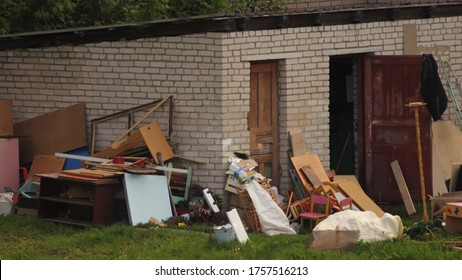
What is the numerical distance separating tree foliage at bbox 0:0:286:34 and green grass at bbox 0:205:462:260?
211 inches

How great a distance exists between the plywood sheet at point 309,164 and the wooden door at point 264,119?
47cm

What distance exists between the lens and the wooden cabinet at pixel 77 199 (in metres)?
15.4

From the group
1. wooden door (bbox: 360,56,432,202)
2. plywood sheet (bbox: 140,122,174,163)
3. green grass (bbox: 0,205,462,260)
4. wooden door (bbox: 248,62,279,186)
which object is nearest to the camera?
green grass (bbox: 0,205,462,260)

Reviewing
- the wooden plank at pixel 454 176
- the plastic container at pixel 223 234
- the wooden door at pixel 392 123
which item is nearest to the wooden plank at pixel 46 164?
the plastic container at pixel 223 234

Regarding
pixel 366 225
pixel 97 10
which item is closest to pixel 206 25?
pixel 366 225

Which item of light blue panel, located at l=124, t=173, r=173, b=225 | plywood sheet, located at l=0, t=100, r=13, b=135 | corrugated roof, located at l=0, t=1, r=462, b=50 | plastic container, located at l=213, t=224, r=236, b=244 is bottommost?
plastic container, located at l=213, t=224, r=236, b=244

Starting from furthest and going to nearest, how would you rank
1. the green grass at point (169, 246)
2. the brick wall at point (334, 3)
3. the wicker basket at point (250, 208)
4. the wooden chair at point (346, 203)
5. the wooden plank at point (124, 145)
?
the brick wall at point (334, 3) < the wooden plank at point (124, 145) < the wooden chair at point (346, 203) < the wicker basket at point (250, 208) < the green grass at point (169, 246)

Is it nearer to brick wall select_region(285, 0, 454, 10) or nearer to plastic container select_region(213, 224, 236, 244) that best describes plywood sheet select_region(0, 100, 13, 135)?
plastic container select_region(213, 224, 236, 244)

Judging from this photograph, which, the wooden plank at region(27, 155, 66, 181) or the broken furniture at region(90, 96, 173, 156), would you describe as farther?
the wooden plank at region(27, 155, 66, 181)

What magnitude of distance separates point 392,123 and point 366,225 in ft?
16.0

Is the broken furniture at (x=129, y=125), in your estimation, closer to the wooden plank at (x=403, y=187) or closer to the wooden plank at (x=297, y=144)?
the wooden plank at (x=297, y=144)

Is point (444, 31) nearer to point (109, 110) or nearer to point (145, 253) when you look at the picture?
point (109, 110)

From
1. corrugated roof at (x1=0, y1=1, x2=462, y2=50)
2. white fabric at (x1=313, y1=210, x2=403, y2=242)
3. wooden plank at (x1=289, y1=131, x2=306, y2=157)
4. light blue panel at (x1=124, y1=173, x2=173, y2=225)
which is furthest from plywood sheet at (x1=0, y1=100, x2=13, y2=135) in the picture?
white fabric at (x1=313, y1=210, x2=403, y2=242)

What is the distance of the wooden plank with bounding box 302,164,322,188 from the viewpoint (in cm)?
1669
